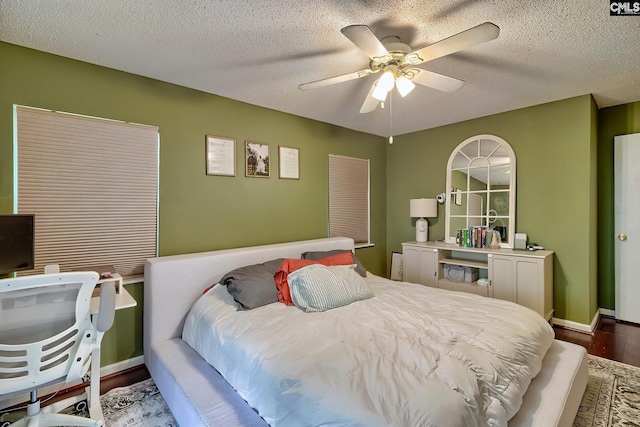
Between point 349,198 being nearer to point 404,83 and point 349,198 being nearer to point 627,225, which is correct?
point 404,83

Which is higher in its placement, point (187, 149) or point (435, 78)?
point (435, 78)

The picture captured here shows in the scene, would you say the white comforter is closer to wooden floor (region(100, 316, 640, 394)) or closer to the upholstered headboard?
the upholstered headboard

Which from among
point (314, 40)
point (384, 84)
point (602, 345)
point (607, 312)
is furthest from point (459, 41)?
point (607, 312)

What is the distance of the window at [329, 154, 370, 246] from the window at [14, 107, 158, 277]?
2.18 m

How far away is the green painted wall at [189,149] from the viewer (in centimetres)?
213

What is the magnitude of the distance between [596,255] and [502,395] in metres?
3.17

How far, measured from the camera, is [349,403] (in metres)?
1.15

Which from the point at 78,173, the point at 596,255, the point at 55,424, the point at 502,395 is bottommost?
the point at 55,424

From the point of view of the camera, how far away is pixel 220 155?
3.02m

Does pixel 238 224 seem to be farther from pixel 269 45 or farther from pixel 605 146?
pixel 605 146

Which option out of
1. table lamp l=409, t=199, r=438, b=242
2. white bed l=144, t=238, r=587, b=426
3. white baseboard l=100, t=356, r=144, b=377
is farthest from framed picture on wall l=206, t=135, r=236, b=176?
table lamp l=409, t=199, r=438, b=242

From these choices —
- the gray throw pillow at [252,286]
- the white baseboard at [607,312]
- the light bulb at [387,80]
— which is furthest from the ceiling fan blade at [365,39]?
the white baseboard at [607,312]

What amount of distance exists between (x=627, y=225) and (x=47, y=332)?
523 centimetres

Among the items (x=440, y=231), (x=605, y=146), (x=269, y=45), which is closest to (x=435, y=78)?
(x=269, y=45)
